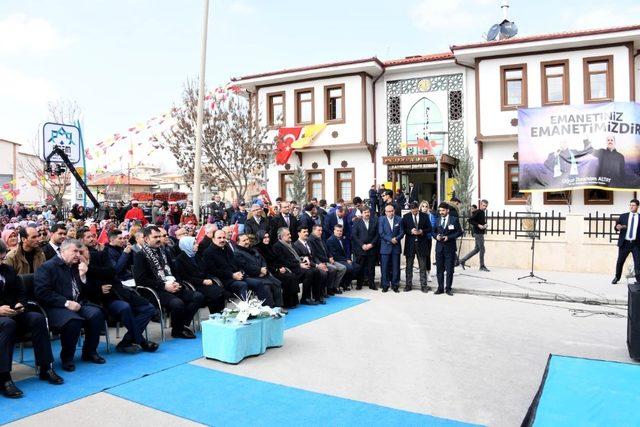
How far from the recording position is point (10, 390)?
5168 millimetres

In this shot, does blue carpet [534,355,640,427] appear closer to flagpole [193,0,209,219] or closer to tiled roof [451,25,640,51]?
flagpole [193,0,209,219]

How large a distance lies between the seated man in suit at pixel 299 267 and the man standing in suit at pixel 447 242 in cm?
286

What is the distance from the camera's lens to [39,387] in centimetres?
547

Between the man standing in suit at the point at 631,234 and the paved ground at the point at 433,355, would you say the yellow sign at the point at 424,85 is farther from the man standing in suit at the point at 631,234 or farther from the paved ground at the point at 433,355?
the paved ground at the point at 433,355

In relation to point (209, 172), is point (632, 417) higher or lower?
lower

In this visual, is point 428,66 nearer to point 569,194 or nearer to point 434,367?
point 569,194

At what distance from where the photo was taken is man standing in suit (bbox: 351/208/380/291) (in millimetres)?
12125

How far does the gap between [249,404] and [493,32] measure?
22.8 metres

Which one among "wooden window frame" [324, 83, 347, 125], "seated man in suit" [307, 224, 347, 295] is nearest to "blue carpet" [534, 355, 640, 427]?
"seated man in suit" [307, 224, 347, 295]

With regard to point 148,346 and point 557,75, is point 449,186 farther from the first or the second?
point 148,346

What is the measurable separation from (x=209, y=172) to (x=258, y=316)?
12.1m

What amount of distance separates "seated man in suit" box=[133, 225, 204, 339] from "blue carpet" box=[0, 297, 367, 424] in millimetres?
315

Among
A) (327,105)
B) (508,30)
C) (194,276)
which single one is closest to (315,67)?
(327,105)

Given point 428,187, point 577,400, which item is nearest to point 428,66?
point 428,187
